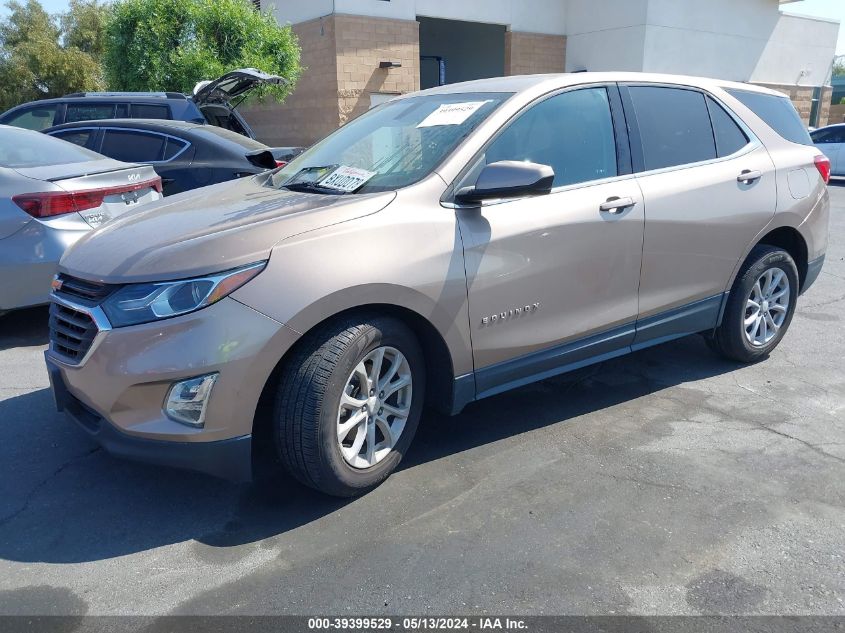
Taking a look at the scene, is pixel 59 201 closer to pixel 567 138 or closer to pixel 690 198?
pixel 567 138

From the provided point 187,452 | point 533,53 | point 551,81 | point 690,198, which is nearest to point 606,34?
point 533,53

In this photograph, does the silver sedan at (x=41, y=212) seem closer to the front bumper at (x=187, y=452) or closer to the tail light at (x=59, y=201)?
the tail light at (x=59, y=201)

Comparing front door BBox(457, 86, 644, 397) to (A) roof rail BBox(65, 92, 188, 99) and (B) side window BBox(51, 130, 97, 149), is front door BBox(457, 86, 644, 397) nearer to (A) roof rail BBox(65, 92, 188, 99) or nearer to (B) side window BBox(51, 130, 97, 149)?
(B) side window BBox(51, 130, 97, 149)

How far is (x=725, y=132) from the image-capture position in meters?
4.51

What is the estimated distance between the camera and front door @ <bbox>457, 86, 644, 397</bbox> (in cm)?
341

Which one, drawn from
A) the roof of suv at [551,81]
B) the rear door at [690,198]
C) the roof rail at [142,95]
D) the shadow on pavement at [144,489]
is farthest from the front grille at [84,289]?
the roof rail at [142,95]

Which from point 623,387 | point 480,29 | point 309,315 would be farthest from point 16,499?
point 480,29

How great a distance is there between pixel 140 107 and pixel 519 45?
14339 millimetres

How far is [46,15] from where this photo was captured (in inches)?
1193

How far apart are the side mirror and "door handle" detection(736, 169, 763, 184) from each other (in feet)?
5.71

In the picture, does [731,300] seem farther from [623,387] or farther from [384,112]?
[384,112]

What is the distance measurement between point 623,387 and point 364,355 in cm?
212

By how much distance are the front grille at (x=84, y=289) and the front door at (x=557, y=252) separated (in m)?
1.54

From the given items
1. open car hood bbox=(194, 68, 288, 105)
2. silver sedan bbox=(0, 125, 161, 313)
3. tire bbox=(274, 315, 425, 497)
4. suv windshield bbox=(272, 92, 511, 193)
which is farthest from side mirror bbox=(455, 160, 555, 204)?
open car hood bbox=(194, 68, 288, 105)
